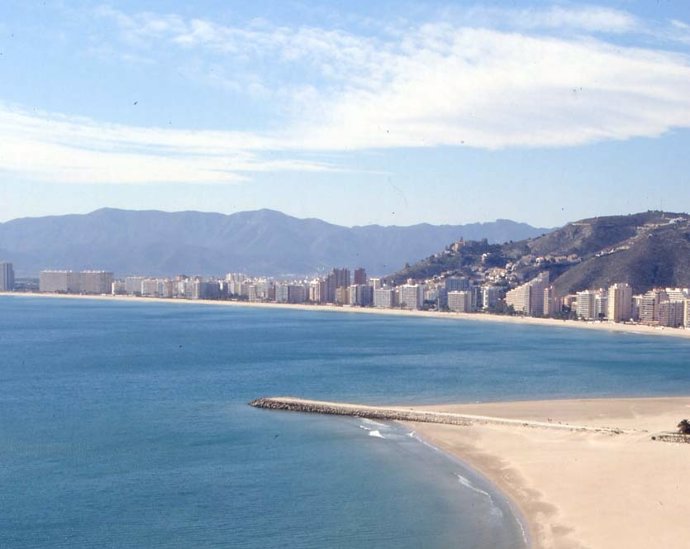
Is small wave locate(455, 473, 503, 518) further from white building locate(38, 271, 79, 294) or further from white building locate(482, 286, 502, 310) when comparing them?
white building locate(38, 271, 79, 294)

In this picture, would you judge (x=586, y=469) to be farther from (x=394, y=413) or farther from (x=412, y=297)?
(x=412, y=297)

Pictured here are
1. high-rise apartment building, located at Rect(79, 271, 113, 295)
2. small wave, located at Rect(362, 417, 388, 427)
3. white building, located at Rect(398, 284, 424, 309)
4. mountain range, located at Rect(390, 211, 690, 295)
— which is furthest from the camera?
high-rise apartment building, located at Rect(79, 271, 113, 295)

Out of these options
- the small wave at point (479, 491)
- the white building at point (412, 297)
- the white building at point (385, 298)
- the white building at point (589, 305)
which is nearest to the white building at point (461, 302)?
the white building at point (412, 297)

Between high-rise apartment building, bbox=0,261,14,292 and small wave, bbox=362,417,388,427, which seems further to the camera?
high-rise apartment building, bbox=0,261,14,292

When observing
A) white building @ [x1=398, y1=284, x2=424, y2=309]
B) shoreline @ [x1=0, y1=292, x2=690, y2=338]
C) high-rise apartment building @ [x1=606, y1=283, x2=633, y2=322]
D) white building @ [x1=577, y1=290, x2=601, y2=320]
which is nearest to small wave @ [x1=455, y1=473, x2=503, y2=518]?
shoreline @ [x1=0, y1=292, x2=690, y2=338]

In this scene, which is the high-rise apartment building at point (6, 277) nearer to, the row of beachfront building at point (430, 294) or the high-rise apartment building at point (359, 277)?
the row of beachfront building at point (430, 294)

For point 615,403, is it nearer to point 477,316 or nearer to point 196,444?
point 196,444
